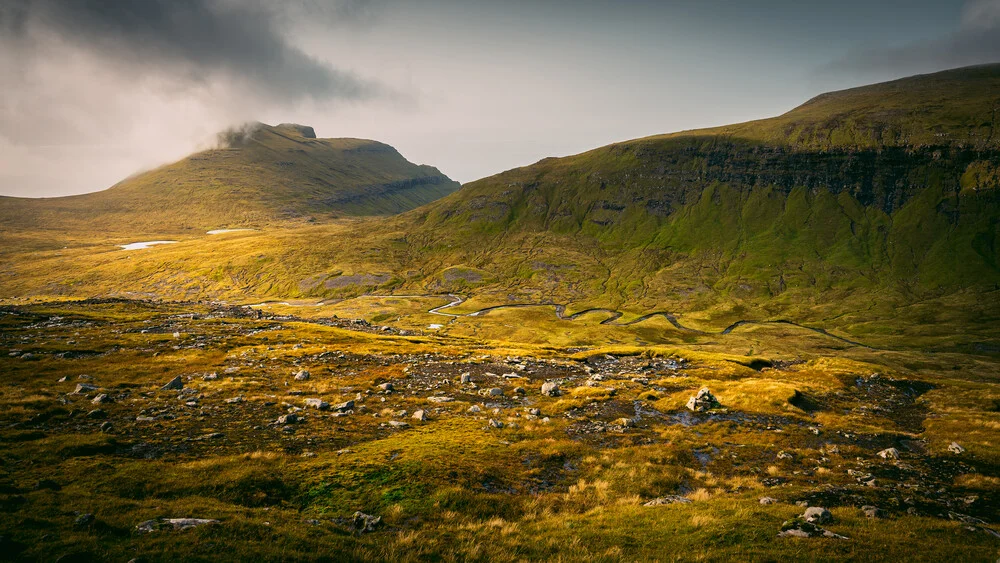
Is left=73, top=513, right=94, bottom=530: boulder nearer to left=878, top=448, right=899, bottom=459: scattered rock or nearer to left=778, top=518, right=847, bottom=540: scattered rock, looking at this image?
left=778, top=518, right=847, bottom=540: scattered rock

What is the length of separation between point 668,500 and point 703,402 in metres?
19.8

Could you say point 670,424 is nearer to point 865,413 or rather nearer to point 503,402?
point 503,402

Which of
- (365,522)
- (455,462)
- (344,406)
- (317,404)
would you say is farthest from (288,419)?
(365,522)

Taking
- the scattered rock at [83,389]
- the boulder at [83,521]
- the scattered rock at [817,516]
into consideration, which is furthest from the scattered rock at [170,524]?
the scattered rock at [83,389]

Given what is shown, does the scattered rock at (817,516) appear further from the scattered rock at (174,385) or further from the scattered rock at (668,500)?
the scattered rock at (174,385)

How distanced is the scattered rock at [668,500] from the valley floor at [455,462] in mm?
180

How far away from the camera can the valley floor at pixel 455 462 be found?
12.6 m

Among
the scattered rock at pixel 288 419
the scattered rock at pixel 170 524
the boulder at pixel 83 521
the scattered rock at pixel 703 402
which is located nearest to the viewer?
the boulder at pixel 83 521

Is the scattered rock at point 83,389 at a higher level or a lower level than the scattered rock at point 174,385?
higher

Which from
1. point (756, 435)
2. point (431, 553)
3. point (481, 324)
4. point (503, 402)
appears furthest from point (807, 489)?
point (481, 324)

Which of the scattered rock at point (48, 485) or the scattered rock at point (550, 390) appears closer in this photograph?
the scattered rock at point (48, 485)

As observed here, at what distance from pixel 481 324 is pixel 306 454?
146745 mm

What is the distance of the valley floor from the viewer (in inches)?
497

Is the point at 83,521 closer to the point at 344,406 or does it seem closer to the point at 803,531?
the point at 344,406
